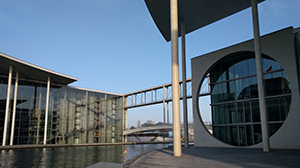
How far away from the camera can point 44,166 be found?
11.7 metres

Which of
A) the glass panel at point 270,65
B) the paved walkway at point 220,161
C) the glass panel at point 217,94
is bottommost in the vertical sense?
the paved walkway at point 220,161

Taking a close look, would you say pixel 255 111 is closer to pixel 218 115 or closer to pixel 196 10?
pixel 218 115

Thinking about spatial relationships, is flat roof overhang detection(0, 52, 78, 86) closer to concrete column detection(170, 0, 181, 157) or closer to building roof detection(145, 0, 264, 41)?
building roof detection(145, 0, 264, 41)

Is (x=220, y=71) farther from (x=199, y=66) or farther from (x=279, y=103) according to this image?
(x=279, y=103)

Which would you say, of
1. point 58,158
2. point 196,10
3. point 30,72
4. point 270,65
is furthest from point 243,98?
point 30,72

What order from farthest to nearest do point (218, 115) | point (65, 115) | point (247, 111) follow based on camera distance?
point (65, 115) < point (218, 115) < point (247, 111)

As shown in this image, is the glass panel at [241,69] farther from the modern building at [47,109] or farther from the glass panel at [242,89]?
the modern building at [47,109]

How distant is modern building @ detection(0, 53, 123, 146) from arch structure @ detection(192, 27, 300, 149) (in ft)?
63.5

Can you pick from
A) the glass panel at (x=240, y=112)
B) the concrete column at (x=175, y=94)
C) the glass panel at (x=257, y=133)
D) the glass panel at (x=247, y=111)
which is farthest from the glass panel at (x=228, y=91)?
the concrete column at (x=175, y=94)

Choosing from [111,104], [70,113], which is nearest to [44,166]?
[70,113]

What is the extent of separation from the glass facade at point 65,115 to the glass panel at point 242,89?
79.3 feet

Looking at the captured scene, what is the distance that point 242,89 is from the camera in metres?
17.7

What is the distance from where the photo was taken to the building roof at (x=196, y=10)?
692 inches

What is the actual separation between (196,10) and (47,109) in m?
22.3
